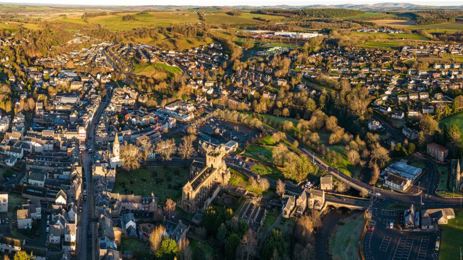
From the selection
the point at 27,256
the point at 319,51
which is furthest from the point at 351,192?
the point at 319,51

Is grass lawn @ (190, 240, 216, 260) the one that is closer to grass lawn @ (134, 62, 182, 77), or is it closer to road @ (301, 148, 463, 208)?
road @ (301, 148, 463, 208)

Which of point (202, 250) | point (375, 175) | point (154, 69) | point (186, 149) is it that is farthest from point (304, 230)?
point (154, 69)

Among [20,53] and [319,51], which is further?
[319,51]

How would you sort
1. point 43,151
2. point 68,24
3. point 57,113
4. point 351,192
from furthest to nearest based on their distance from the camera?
point 68,24, point 57,113, point 43,151, point 351,192

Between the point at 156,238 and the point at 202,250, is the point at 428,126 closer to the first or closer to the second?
the point at 202,250

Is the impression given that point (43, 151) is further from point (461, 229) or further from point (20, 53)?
point (20, 53)

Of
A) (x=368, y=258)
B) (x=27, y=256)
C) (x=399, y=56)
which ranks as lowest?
(x=368, y=258)
